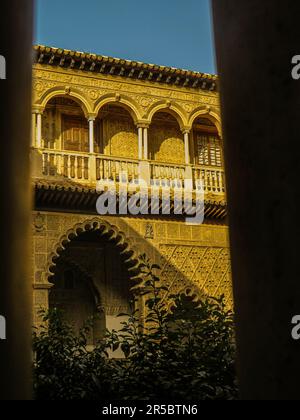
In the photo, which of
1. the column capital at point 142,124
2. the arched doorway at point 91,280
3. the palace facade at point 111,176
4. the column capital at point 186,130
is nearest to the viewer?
the palace facade at point 111,176

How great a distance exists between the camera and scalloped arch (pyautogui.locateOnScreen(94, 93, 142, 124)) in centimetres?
1571

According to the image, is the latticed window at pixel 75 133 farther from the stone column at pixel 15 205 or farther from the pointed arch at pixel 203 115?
the stone column at pixel 15 205

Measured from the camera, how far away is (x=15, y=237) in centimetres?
129

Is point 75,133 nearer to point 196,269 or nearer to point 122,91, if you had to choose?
point 122,91

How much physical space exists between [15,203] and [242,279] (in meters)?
0.53

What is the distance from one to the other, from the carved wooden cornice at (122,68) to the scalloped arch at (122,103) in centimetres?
57

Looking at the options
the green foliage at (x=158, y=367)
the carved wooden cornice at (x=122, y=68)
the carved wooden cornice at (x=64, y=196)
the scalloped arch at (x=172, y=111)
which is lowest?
the green foliage at (x=158, y=367)

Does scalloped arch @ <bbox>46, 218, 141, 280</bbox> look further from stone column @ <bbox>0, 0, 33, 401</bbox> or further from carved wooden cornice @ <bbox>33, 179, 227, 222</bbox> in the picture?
stone column @ <bbox>0, 0, 33, 401</bbox>

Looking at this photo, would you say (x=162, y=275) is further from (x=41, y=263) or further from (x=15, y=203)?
(x=15, y=203)

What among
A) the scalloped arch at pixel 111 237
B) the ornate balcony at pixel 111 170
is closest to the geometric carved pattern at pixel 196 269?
the scalloped arch at pixel 111 237

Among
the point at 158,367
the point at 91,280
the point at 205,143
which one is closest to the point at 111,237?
the point at 91,280

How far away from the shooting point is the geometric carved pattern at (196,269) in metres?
15.0

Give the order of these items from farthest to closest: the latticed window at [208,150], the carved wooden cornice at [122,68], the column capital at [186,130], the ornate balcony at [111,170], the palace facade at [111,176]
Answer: the latticed window at [208,150], the column capital at [186,130], the carved wooden cornice at [122,68], the ornate balcony at [111,170], the palace facade at [111,176]

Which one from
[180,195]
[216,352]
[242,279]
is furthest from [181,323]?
[180,195]
